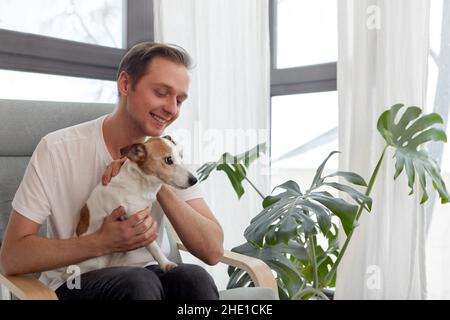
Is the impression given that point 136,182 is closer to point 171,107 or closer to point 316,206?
point 171,107

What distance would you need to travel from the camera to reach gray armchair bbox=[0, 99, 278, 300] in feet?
4.12

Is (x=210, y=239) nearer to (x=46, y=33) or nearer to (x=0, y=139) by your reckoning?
(x=0, y=139)

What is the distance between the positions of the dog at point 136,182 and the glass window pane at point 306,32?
4.38 feet

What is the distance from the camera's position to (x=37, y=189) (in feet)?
3.58

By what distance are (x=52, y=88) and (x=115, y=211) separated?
129 cm

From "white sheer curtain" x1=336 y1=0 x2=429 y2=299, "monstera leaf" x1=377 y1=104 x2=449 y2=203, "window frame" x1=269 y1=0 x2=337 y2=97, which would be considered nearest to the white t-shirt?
"monstera leaf" x1=377 y1=104 x2=449 y2=203

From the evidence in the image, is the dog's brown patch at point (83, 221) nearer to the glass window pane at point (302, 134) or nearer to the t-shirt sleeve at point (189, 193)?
the t-shirt sleeve at point (189, 193)

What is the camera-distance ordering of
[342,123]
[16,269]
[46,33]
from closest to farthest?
1. [16,269]
2. [342,123]
3. [46,33]

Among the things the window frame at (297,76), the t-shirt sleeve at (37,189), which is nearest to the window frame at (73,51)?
the window frame at (297,76)

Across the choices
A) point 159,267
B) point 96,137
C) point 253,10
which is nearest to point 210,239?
point 159,267

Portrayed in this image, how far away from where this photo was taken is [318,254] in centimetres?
172

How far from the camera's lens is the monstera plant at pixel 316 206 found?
1.21 m

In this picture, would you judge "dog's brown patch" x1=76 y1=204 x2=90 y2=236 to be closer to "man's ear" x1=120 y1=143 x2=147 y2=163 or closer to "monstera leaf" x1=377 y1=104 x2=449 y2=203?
"man's ear" x1=120 y1=143 x2=147 y2=163

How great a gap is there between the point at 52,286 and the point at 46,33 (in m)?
1.35
